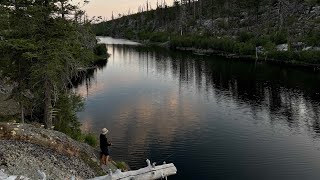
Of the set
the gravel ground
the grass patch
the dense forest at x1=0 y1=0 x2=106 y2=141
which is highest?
the dense forest at x1=0 y1=0 x2=106 y2=141

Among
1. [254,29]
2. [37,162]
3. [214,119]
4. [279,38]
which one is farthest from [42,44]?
[254,29]

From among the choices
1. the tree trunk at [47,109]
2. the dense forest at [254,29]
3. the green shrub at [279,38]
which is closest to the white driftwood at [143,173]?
→ the tree trunk at [47,109]

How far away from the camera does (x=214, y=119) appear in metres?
47.3

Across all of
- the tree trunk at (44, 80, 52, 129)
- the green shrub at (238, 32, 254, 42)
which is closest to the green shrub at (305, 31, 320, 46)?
the green shrub at (238, 32, 254, 42)

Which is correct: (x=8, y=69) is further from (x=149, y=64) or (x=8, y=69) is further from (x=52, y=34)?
(x=149, y=64)

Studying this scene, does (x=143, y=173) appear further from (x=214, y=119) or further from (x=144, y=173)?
(x=214, y=119)

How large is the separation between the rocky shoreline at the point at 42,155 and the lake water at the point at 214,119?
1057 centimetres

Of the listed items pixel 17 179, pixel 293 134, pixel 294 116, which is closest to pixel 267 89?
pixel 294 116

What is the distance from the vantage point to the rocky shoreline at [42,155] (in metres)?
18.5

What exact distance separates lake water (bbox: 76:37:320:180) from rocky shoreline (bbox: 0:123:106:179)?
10.6 meters

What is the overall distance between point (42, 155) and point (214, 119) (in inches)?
1163

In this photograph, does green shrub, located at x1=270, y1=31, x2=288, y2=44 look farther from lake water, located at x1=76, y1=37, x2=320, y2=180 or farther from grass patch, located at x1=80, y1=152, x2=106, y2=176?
grass patch, located at x1=80, y1=152, x2=106, y2=176

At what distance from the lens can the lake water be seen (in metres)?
34.3

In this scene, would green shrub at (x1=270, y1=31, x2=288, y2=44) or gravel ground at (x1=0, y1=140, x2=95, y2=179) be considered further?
green shrub at (x1=270, y1=31, x2=288, y2=44)
